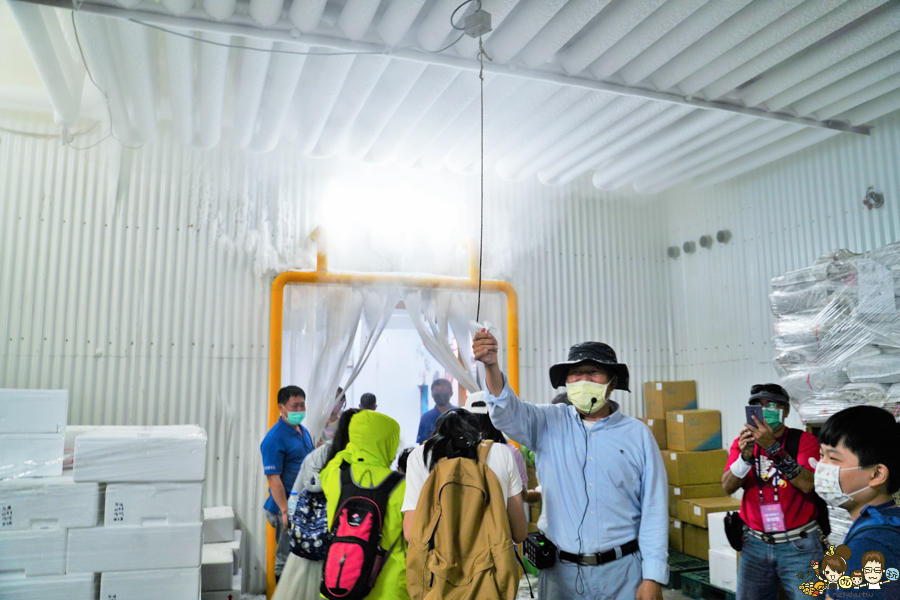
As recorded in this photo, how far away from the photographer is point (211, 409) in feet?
19.3

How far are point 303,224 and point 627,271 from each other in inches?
145

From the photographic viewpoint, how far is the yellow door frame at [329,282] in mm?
5914

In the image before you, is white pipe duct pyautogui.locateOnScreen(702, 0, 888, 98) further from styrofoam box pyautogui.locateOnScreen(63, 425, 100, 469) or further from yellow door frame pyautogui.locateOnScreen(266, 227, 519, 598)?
styrofoam box pyautogui.locateOnScreen(63, 425, 100, 469)

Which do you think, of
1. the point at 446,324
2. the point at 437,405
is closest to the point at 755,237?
the point at 446,324

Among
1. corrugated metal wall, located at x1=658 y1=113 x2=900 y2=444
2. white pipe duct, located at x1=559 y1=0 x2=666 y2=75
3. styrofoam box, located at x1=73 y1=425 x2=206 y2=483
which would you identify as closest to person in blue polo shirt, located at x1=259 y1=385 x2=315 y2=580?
styrofoam box, located at x1=73 y1=425 x2=206 y2=483

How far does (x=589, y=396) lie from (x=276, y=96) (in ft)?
10.9

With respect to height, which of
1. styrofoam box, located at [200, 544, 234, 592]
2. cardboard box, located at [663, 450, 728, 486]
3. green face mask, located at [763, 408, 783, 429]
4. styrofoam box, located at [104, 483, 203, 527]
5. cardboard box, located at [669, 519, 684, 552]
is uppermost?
green face mask, located at [763, 408, 783, 429]

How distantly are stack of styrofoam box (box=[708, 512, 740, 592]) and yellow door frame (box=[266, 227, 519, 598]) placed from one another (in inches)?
86.6

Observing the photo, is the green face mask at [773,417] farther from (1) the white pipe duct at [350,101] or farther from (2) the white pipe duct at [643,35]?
(1) the white pipe duct at [350,101]

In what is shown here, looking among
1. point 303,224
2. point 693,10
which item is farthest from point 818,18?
point 303,224

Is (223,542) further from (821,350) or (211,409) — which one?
(821,350)

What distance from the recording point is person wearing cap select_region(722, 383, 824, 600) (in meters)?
3.34

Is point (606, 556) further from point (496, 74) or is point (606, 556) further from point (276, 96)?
point (276, 96)

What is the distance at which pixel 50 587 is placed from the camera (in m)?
2.88
